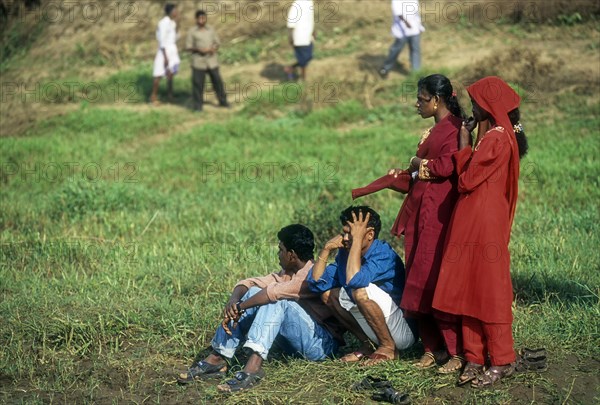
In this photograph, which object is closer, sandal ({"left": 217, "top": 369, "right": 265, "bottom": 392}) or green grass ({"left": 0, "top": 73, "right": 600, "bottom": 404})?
sandal ({"left": 217, "top": 369, "right": 265, "bottom": 392})

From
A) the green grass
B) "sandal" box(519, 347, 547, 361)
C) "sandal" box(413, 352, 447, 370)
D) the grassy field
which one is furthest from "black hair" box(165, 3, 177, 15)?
"sandal" box(519, 347, 547, 361)

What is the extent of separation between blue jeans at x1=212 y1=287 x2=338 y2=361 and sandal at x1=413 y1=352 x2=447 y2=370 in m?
0.58

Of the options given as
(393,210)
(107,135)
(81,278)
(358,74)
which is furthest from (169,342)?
(358,74)

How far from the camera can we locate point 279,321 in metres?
5.49

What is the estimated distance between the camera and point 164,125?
44.9 ft

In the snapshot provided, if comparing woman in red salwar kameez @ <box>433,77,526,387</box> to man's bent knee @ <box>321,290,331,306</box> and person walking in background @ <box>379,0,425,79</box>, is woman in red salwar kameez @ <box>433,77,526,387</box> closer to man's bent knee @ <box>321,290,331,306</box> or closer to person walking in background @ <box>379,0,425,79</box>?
man's bent knee @ <box>321,290,331,306</box>

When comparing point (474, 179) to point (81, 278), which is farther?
point (81, 278)

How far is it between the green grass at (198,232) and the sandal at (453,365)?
75 mm

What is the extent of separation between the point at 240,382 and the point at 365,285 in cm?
92

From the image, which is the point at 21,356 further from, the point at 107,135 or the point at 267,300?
the point at 107,135

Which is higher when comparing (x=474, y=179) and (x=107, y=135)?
(x=474, y=179)

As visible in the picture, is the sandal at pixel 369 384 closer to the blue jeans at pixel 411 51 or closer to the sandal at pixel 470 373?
the sandal at pixel 470 373

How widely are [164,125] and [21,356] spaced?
7958mm

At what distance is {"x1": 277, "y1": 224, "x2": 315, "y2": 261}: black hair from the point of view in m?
5.60
